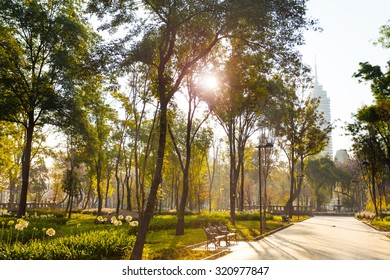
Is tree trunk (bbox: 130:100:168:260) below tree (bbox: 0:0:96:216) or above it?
below

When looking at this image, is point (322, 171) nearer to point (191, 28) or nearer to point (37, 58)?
point (37, 58)

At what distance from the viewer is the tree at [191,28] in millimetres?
12586

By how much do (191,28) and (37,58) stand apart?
49.0 feet

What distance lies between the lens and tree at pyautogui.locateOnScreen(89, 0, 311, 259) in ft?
41.3

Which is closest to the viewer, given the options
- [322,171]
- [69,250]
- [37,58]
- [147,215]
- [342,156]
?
[69,250]

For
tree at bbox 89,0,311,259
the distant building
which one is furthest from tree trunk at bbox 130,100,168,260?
the distant building

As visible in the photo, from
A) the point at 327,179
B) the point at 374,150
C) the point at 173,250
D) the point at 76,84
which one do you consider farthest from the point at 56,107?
the point at 327,179

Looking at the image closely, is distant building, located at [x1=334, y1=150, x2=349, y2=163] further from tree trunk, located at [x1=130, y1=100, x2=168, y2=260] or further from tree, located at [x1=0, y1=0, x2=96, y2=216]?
tree trunk, located at [x1=130, y1=100, x2=168, y2=260]

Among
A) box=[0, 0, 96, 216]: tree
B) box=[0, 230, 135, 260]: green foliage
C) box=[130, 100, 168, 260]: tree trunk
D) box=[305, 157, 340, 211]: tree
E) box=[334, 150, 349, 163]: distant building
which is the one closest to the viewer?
box=[0, 230, 135, 260]: green foliage

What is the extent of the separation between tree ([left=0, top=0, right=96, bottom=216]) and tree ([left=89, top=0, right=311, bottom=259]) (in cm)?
798

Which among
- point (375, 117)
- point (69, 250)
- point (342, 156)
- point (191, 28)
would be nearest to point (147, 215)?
point (69, 250)

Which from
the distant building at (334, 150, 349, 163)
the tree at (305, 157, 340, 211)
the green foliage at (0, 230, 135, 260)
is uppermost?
the distant building at (334, 150, 349, 163)

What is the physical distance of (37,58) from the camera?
24.5 meters

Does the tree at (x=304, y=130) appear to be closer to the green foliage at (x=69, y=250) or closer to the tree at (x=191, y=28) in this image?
the tree at (x=191, y=28)
